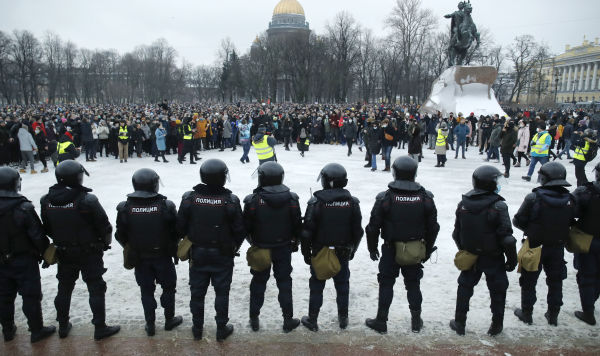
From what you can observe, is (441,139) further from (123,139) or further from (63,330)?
(63,330)

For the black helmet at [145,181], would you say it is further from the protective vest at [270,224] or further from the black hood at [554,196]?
the black hood at [554,196]

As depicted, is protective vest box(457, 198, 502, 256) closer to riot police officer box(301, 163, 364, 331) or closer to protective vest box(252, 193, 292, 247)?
riot police officer box(301, 163, 364, 331)

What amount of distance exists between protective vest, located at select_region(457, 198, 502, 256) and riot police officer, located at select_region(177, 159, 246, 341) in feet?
6.97

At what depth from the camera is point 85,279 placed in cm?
400

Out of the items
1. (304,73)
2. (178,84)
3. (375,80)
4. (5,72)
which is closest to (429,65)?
(375,80)

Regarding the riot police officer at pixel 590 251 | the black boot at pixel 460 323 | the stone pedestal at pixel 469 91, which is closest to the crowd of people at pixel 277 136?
the stone pedestal at pixel 469 91

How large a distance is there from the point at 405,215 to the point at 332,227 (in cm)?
70

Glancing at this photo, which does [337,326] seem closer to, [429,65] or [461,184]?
[461,184]

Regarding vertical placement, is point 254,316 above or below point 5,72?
below

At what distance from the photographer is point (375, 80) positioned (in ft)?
216

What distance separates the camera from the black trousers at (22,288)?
3.87 m

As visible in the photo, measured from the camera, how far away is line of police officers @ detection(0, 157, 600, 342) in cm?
384

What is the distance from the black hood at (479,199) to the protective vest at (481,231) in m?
0.02

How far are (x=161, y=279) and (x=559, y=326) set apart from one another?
4.06 m
